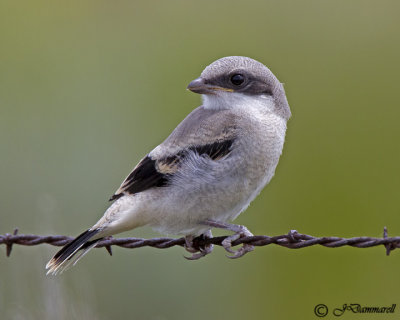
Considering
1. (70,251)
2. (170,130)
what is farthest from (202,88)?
(170,130)

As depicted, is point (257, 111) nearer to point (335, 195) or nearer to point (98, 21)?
point (335, 195)

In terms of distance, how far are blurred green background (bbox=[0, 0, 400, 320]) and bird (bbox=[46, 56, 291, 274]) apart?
2.77 feet

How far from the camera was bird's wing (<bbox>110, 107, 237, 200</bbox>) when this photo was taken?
5.29 m

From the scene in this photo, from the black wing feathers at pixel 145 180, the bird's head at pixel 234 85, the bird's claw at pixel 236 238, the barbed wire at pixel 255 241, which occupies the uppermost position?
the bird's head at pixel 234 85

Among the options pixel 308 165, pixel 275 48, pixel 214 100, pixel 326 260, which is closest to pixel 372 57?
pixel 275 48

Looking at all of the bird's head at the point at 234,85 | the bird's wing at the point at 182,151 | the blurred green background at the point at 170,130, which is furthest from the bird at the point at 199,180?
the blurred green background at the point at 170,130

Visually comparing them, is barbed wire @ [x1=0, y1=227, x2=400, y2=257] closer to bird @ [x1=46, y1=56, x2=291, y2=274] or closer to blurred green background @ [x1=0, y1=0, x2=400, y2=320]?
bird @ [x1=46, y1=56, x2=291, y2=274]

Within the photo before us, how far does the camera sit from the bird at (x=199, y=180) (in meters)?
5.21

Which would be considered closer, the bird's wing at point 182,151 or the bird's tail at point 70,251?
the bird's tail at point 70,251

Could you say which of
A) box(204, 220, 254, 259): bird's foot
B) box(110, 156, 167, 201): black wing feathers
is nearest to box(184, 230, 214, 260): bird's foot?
box(204, 220, 254, 259): bird's foot

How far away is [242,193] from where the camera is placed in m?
5.25

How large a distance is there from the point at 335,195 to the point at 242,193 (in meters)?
3.85

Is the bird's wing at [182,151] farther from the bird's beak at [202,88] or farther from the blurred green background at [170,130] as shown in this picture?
the blurred green background at [170,130]

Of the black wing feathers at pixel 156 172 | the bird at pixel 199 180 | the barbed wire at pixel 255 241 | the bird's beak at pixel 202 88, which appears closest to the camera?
the barbed wire at pixel 255 241
